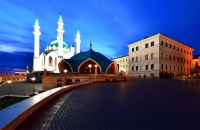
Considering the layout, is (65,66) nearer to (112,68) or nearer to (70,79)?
(112,68)

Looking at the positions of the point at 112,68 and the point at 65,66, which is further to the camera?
the point at 112,68

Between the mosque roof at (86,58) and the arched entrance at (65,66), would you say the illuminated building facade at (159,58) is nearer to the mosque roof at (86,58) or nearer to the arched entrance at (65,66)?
the mosque roof at (86,58)

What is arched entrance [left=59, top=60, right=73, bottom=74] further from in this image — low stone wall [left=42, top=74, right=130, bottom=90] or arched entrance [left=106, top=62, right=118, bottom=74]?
low stone wall [left=42, top=74, right=130, bottom=90]

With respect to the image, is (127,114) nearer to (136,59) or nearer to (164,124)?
(164,124)

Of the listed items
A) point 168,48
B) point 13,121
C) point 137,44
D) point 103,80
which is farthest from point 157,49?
point 13,121

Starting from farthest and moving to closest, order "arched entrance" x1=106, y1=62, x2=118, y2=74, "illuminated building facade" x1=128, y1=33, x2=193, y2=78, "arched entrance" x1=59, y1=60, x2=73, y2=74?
"illuminated building facade" x1=128, y1=33, x2=193, y2=78 < "arched entrance" x1=106, y1=62, x2=118, y2=74 < "arched entrance" x1=59, y1=60, x2=73, y2=74

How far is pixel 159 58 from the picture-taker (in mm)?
46531

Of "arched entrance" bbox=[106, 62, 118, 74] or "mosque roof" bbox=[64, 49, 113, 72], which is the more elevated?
"mosque roof" bbox=[64, 49, 113, 72]

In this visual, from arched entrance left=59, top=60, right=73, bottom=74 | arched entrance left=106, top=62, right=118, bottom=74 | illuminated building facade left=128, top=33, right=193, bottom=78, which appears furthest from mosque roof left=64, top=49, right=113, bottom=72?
illuminated building facade left=128, top=33, right=193, bottom=78

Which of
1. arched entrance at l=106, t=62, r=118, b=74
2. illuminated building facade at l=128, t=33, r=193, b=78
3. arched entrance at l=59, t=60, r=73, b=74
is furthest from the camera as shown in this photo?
illuminated building facade at l=128, t=33, r=193, b=78

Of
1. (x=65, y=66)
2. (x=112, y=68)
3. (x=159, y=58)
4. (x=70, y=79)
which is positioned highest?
(x=159, y=58)

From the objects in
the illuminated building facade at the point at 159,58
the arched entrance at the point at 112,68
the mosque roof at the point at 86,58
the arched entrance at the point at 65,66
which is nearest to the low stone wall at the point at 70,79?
the mosque roof at the point at 86,58

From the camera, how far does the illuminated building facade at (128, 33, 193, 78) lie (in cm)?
4697

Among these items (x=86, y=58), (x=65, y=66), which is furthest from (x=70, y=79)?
(x=65, y=66)
